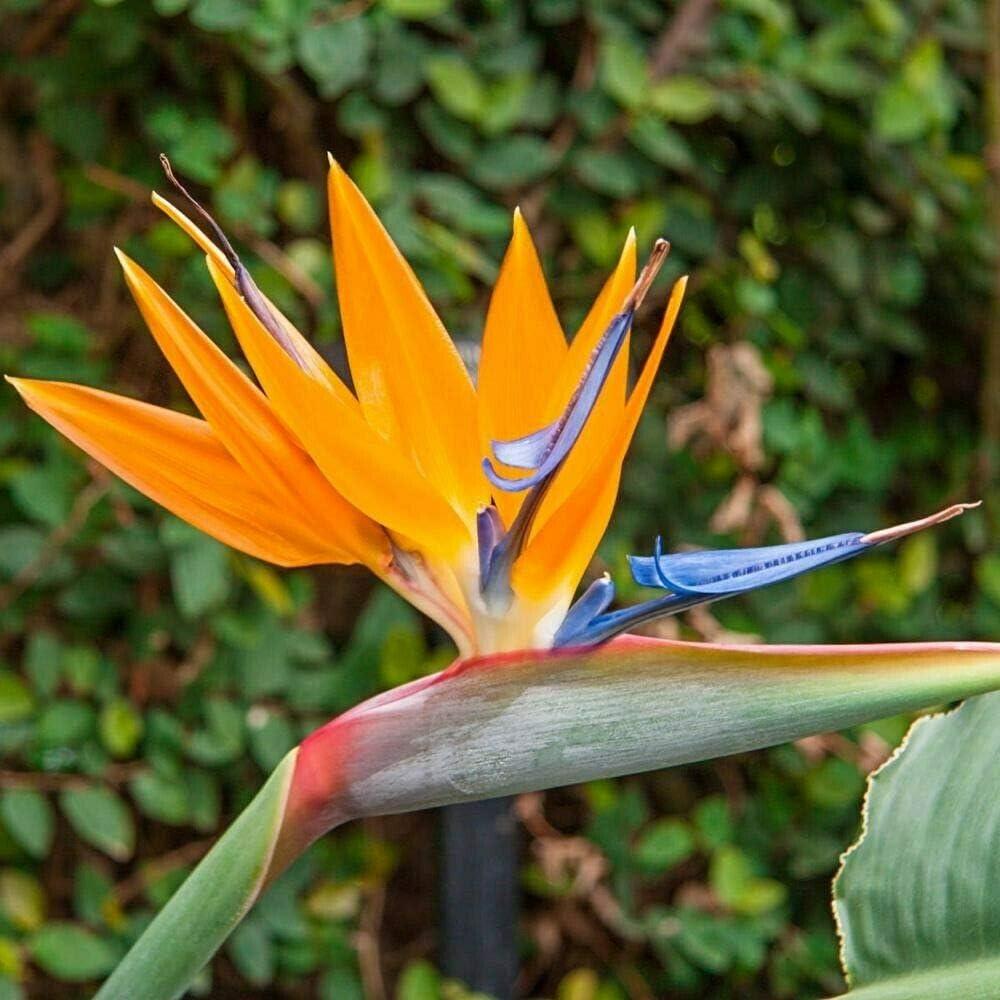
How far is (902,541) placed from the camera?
3.95 feet

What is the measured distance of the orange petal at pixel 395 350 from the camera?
0.41 metres

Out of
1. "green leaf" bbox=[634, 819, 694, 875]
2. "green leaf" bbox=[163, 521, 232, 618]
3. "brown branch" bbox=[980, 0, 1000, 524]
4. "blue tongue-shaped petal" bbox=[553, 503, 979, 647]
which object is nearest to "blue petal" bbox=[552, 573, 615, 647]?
"blue tongue-shaped petal" bbox=[553, 503, 979, 647]

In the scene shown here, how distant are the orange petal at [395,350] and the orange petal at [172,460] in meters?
0.05

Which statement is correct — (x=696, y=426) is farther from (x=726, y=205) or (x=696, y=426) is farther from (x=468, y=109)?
(x=468, y=109)

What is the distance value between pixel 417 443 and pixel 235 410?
Answer: 2.5 inches

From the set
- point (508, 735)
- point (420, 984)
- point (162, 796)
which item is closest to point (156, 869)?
point (162, 796)

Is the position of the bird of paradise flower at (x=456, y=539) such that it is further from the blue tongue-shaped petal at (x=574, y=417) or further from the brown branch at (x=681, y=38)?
the brown branch at (x=681, y=38)

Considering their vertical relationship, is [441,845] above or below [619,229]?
below

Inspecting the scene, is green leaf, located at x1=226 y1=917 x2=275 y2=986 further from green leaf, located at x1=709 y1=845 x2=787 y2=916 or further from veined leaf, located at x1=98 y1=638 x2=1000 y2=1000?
veined leaf, located at x1=98 y1=638 x2=1000 y2=1000

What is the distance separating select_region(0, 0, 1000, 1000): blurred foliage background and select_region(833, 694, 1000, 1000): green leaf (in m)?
0.49

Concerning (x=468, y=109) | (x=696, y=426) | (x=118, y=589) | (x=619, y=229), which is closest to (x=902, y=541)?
(x=696, y=426)

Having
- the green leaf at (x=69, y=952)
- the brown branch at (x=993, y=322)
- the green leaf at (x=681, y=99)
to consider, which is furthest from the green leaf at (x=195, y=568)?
the brown branch at (x=993, y=322)

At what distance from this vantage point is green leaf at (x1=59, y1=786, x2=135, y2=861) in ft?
2.81

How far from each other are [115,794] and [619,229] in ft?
1.75
